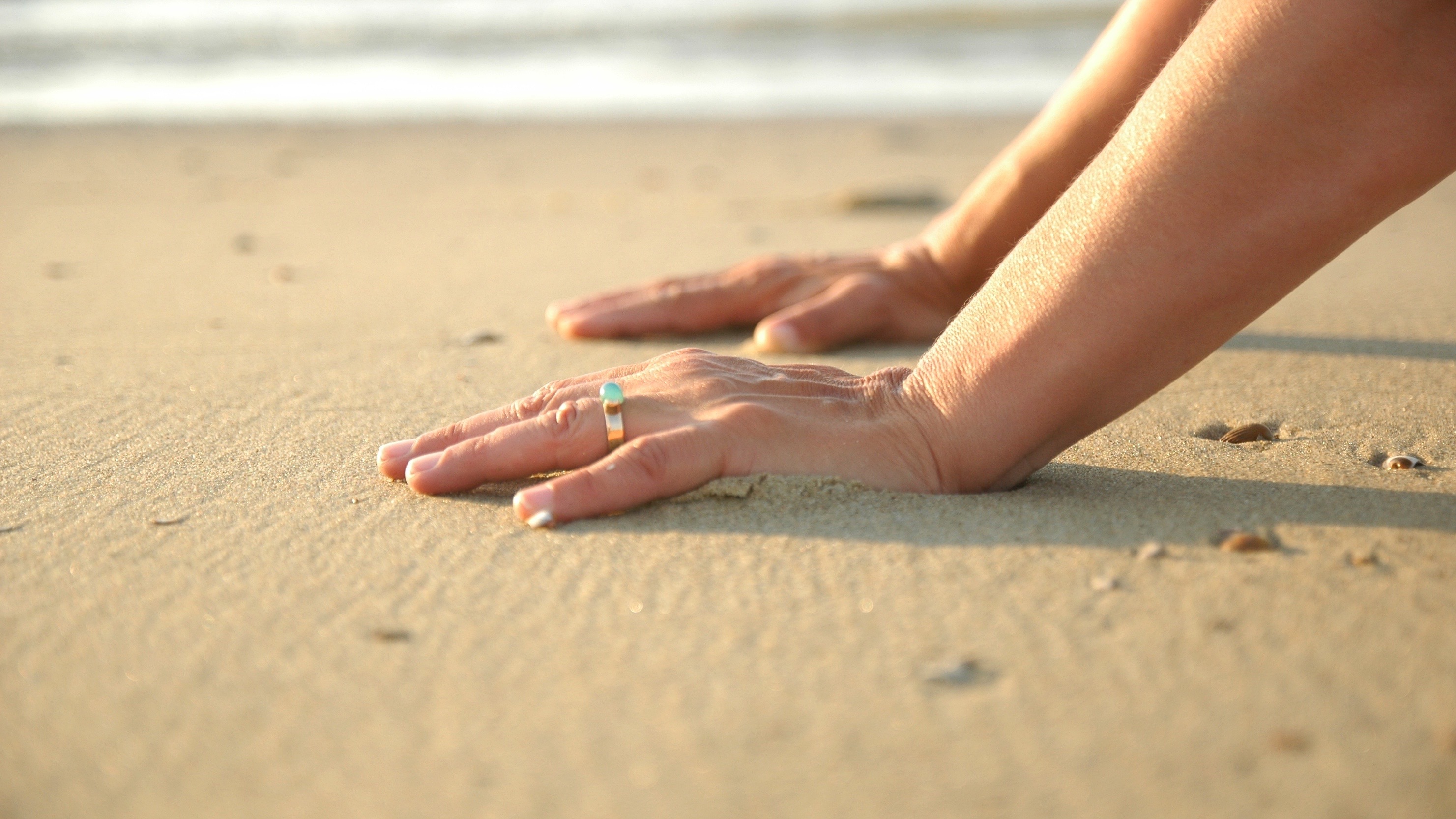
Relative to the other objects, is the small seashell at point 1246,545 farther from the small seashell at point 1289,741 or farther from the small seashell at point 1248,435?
the small seashell at point 1248,435

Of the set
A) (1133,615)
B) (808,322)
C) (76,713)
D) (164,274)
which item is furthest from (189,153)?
(1133,615)

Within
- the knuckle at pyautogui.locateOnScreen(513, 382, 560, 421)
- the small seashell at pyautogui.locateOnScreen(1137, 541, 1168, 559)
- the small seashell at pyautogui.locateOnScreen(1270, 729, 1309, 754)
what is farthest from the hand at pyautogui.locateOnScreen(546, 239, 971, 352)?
the small seashell at pyautogui.locateOnScreen(1270, 729, 1309, 754)

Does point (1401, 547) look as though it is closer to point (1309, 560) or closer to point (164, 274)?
point (1309, 560)

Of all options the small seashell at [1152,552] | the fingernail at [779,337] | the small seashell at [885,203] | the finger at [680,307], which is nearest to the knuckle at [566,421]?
the small seashell at [1152,552]

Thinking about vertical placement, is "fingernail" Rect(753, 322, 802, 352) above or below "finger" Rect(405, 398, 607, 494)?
below

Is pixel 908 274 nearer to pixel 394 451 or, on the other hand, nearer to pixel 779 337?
pixel 779 337

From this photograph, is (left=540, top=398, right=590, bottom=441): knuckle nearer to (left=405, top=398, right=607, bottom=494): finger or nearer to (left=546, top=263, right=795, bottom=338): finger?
(left=405, top=398, right=607, bottom=494): finger
